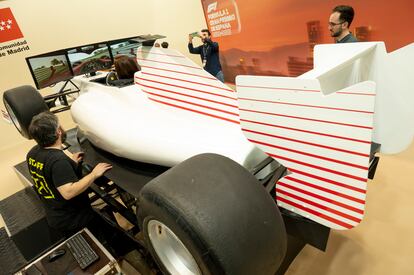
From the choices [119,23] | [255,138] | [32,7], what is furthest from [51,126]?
[119,23]

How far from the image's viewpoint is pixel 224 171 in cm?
100

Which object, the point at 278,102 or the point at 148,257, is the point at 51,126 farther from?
the point at 278,102

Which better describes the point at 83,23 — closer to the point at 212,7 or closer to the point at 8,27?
the point at 8,27

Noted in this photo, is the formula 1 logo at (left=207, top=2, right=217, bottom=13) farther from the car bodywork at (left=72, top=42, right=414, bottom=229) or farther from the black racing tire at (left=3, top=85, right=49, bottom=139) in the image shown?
the car bodywork at (left=72, top=42, right=414, bottom=229)

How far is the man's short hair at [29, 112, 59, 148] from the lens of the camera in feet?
5.35

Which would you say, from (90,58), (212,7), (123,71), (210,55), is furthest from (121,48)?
(212,7)

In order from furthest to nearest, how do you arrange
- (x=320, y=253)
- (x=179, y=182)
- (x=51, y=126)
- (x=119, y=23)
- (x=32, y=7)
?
(x=119, y=23), (x=32, y=7), (x=320, y=253), (x=51, y=126), (x=179, y=182)

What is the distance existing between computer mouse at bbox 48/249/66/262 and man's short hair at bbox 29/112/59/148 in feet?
2.03

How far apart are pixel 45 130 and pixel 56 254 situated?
0.71 metres

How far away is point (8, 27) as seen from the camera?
182 inches

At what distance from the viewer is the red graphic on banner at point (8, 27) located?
4555mm

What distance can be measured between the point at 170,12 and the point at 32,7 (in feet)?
8.39

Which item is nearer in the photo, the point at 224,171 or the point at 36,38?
the point at 224,171

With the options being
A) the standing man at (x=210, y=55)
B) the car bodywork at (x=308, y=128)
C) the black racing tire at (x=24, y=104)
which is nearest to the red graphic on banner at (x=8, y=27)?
the black racing tire at (x=24, y=104)
